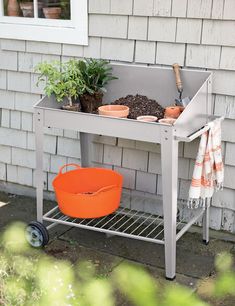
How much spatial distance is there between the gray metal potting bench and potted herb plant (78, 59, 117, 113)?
0.58ft

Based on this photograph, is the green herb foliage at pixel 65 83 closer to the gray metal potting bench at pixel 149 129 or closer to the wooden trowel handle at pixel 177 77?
the gray metal potting bench at pixel 149 129

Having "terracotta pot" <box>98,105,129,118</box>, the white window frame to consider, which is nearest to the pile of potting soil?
"terracotta pot" <box>98,105,129,118</box>

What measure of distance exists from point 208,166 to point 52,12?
1.67 metres

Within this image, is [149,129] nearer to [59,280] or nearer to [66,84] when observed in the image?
[66,84]

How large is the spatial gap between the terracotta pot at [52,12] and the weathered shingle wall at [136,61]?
0.21 m

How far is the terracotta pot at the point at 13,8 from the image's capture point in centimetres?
392

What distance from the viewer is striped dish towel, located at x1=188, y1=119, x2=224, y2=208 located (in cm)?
296

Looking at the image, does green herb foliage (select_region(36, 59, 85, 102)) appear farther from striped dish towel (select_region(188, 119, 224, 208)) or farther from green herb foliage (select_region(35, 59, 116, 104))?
striped dish towel (select_region(188, 119, 224, 208))

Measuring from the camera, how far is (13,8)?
3928mm

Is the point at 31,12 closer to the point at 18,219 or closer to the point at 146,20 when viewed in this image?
the point at 146,20

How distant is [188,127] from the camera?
2926 millimetres

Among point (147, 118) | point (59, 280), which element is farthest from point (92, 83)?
point (59, 280)

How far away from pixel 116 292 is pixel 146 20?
1715 millimetres

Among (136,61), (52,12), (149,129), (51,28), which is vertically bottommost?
(149,129)
